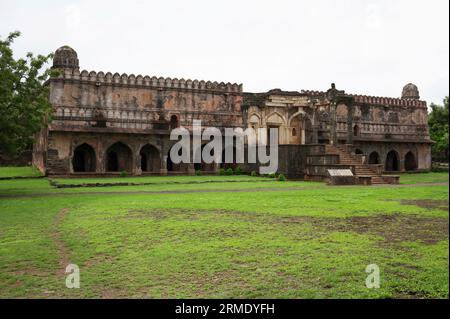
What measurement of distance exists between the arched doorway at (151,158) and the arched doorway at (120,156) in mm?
1214

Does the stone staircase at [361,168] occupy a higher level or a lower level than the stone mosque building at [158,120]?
lower

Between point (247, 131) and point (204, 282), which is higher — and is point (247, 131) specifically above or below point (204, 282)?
above

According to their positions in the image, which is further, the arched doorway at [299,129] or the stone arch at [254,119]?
the arched doorway at [299,129]

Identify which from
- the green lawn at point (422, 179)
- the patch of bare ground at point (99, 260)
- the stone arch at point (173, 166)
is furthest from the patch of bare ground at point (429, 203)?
the stone arch at point (173, 166)

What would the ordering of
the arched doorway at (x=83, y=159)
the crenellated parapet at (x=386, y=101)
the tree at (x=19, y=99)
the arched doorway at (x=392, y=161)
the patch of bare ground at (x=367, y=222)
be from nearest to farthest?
the patch of bare ground at (x=367, y=222), the tree at (x=19, y=99), the arched doorway at (x=83, y=159), the crenellated parapet at (x=386, y=101), the arched doorway at (x=392, y=161)

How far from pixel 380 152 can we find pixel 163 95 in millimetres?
17793

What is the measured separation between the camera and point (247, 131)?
29.5m

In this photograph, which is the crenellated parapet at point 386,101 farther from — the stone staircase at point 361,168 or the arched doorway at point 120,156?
the arched doorway at point 120,156

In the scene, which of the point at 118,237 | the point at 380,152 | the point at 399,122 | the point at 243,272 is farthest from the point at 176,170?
the point at 243,272

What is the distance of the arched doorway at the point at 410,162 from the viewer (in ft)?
122

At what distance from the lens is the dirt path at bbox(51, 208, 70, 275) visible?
5650 millimetres

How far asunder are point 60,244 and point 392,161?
35364 mm

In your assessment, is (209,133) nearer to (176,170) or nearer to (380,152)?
(176,170)
